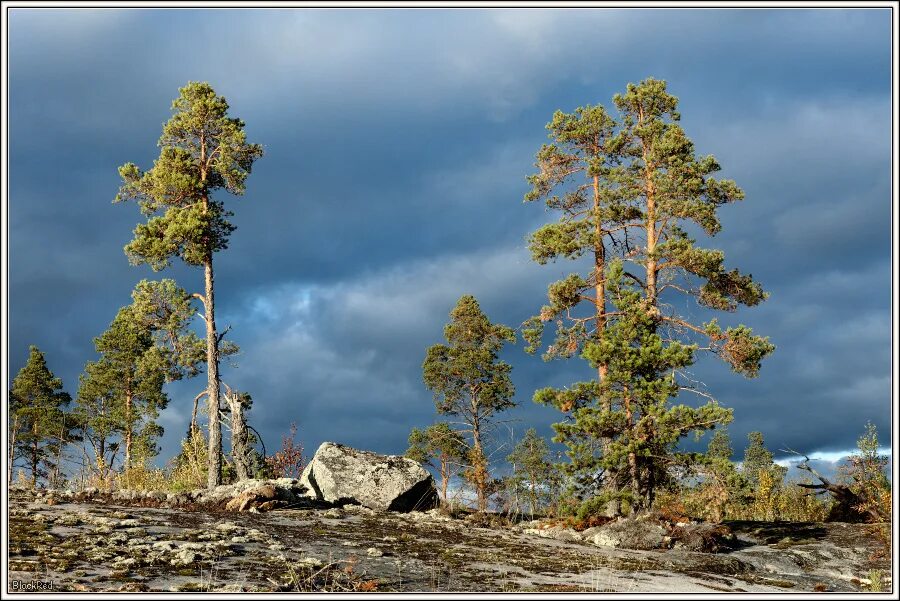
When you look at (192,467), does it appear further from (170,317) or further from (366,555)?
(366,555)

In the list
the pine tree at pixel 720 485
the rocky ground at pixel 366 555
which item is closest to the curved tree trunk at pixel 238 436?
the rocky ground at pixel 366 555

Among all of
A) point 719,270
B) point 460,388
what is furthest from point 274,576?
point 460,388

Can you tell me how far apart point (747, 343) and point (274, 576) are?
16.0 m

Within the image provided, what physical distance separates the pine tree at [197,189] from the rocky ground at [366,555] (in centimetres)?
666

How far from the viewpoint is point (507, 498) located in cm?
2273

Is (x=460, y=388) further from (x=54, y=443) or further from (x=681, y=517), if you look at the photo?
(x=54, y=443)

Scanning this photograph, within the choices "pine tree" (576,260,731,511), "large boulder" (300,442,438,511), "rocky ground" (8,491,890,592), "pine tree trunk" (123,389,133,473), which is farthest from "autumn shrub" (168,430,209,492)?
"pine tree trunk" (123,389,133,473)

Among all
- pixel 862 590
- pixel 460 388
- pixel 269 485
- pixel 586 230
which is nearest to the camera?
pixel 862 590

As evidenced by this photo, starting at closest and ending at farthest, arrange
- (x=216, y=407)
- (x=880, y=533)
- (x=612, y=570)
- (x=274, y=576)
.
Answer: (x=274, y=576)
(x=612, y=570)
(x=880, y=533)
(x=216, y=407)

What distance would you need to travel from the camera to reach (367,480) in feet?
66.7

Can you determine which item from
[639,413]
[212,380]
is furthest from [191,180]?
[639,413]

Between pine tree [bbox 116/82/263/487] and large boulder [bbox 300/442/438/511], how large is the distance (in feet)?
12.0

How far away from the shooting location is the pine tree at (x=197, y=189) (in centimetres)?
2247

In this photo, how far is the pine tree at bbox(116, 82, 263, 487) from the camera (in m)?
22.5
